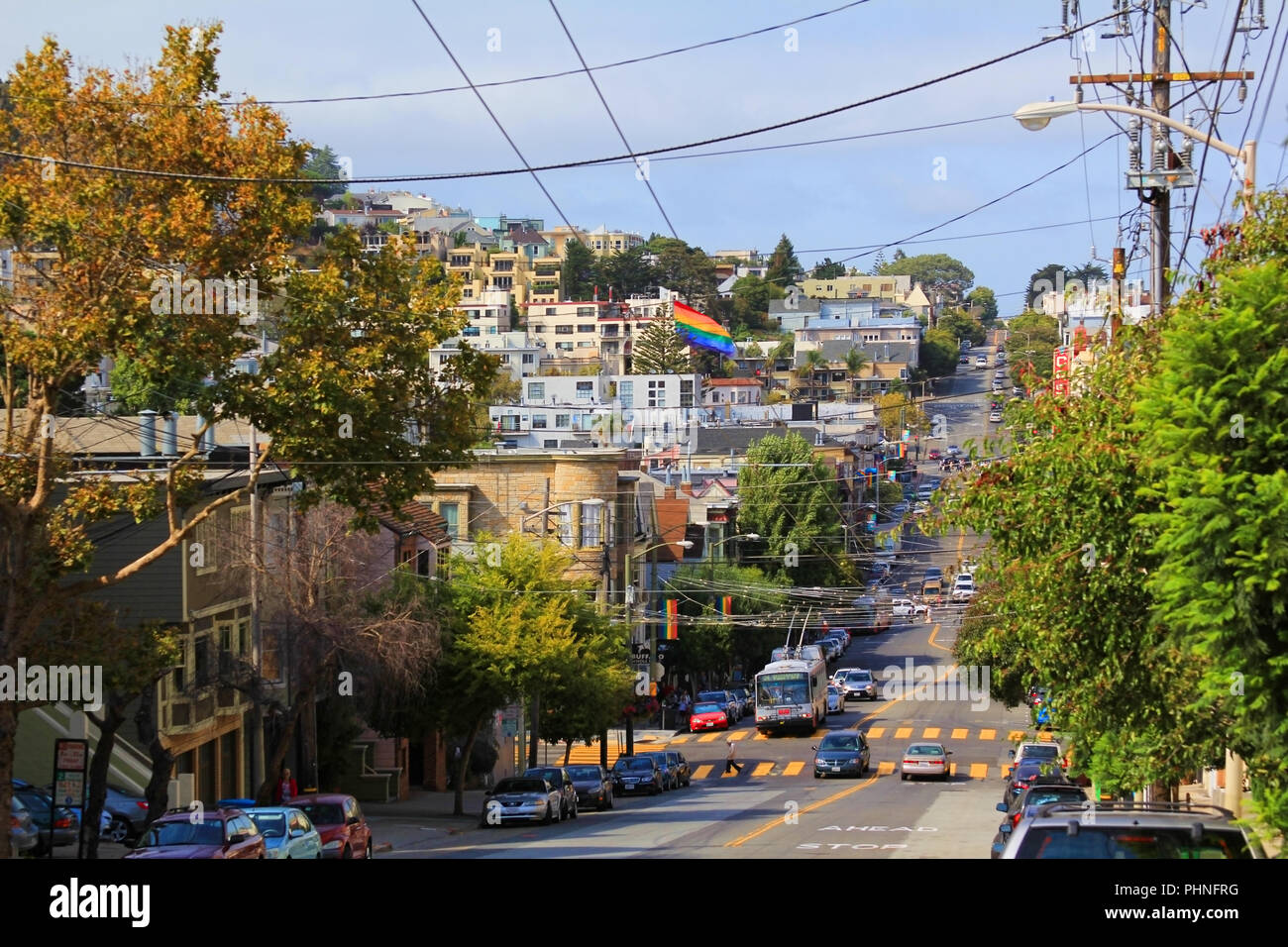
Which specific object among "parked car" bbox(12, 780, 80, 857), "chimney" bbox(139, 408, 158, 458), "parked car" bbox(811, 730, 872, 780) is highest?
"chimney" bbox(139, 408, 158, 458)

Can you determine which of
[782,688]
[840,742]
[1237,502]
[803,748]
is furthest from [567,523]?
[1237,502]

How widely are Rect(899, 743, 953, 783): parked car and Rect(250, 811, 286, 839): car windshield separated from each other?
97.8ft

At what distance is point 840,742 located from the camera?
51.9 m

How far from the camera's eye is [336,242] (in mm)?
22266

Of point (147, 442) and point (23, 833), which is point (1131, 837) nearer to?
point (23, 833)

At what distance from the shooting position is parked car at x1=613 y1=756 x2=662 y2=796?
4778 cm

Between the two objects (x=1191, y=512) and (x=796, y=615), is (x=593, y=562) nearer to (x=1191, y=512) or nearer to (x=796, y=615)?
(x=796, y=615)

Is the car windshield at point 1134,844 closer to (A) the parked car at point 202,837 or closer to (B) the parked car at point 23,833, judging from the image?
(A) the parked car at point 202,837

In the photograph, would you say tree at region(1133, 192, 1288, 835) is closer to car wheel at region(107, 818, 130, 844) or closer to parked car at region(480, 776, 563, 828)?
car wheel at region(107, 818, 130, 844)

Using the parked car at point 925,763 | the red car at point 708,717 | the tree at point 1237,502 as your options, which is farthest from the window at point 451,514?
the tree at point 1237,502

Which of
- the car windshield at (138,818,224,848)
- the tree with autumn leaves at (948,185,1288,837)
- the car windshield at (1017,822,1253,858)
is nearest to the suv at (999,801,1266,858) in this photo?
the car windshield at (1017,822,1253,858)

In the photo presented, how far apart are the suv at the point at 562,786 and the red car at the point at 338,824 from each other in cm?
1136
